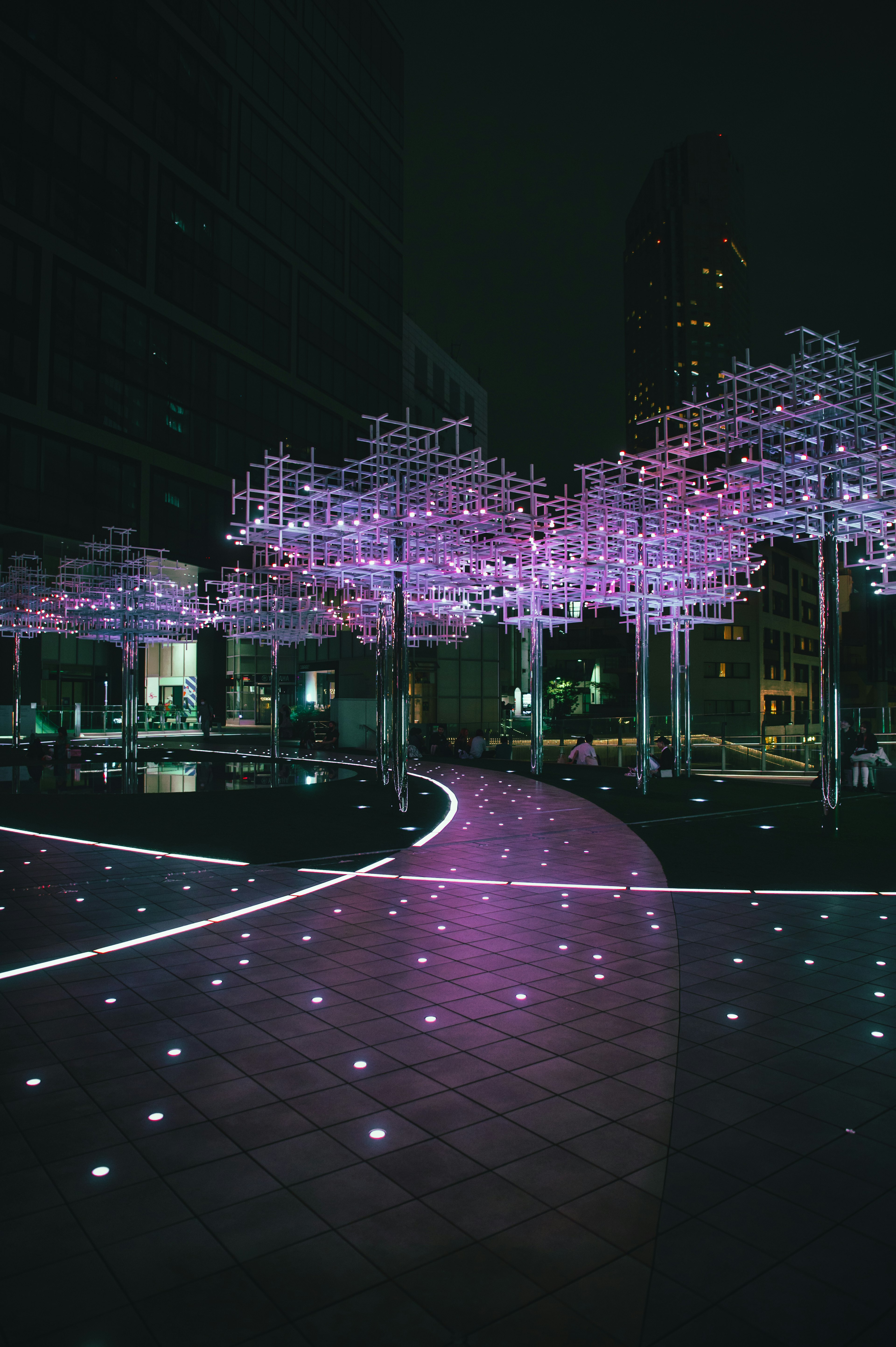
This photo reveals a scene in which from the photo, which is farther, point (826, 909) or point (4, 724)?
point (4, 724)

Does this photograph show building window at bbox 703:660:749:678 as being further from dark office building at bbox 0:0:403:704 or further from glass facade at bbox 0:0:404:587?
dark office building at bbox 0:0:403:704

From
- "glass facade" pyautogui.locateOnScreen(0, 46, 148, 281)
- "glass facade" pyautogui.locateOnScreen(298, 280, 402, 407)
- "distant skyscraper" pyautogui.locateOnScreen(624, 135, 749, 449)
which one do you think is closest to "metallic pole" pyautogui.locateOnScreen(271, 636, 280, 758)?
"glass facade" pyautogui.locateOnScreen(0, 46, 148, 281)

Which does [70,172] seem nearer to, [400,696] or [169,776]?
[169,776]

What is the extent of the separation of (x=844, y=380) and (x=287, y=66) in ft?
145

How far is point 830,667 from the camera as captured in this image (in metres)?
12.2

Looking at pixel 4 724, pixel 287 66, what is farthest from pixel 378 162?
pixel 4 724

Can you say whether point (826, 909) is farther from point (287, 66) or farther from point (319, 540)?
point (287, 66)

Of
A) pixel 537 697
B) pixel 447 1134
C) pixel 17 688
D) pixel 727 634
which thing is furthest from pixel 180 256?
pixel 727 634

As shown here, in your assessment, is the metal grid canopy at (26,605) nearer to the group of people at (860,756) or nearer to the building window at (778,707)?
the group of people at (860,756)

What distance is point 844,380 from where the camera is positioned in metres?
→ 10.8

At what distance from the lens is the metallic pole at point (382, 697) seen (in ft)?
65.8

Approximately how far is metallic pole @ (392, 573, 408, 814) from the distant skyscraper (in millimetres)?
180969

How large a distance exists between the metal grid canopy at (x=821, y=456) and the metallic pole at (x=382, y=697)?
931 centimetres

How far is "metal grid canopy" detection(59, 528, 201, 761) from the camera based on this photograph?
22.6 m
